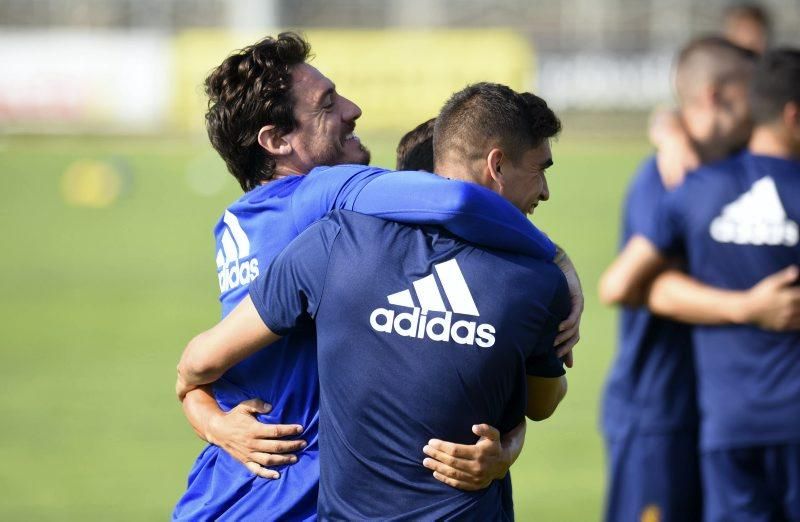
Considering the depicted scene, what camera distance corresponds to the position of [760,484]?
5480 mm

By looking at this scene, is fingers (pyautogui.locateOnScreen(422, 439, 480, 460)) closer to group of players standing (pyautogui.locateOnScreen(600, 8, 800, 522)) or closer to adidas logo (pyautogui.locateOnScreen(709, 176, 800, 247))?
group of players standing (pyautogui.locateOnScreen(600, 8, 800, 522))

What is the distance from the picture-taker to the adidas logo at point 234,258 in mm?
3477

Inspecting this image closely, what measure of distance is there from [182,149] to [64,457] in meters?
18.4

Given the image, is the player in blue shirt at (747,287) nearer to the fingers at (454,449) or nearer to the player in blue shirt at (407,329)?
the player in blue shirt at (407,329)

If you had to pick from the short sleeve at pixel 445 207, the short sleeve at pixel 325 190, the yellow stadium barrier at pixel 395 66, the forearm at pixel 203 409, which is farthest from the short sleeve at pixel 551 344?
the yellow stadium barrier at pixel 395 66

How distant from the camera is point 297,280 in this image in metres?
3.13

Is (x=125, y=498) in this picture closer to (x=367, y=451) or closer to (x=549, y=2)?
(x=367, y=451)

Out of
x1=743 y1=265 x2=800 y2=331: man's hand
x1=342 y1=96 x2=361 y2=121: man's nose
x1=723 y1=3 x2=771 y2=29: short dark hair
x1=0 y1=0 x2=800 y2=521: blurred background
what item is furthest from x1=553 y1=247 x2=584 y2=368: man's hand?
x1=723 y1=3 x2=771 y2=29: short dark hair

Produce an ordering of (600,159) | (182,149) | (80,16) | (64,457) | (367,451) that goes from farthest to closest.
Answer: (80,16) < (182,149) < (600,159) < (64,457) < (367,451)

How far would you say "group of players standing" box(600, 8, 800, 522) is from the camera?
5.41 meters

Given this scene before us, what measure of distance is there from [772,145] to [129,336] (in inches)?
316

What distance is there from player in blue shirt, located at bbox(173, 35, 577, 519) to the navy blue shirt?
63 millimetres

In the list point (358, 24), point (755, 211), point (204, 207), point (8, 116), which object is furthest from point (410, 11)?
point (755, 211)

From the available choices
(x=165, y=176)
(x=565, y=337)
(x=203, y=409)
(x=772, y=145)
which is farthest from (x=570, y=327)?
(x=165, y=176)
